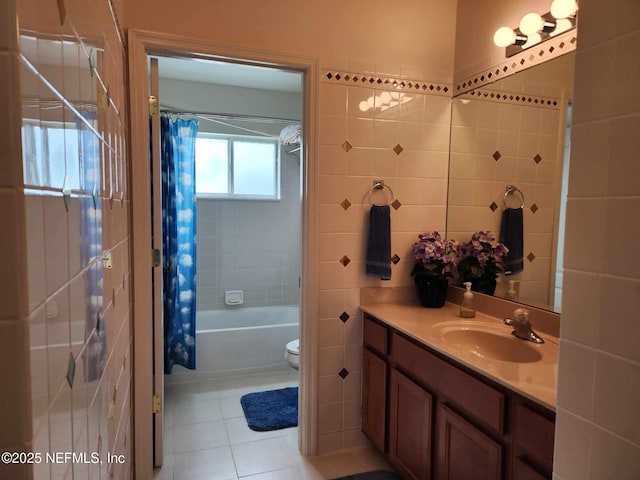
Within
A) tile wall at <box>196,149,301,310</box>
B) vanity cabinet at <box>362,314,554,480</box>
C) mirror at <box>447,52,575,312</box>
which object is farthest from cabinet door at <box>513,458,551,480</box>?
tile wall at <box>196,149,301,310</box>

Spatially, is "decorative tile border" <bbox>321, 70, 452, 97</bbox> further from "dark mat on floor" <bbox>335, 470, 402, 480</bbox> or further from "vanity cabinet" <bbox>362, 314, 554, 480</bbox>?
"dark mat on floor" <bbox>335, 470, 402, 480</bbox>

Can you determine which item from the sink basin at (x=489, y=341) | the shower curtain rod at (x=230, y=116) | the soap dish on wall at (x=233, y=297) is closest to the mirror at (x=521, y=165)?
the sink basin at (x=489, y=341)

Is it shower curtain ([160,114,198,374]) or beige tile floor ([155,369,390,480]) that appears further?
shower curtain ([160,114,198,374])

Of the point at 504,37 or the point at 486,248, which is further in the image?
the point at 486,248

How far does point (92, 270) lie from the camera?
90cm

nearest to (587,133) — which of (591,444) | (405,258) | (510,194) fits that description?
(591,444)

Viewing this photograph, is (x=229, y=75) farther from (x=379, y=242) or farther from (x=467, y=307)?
(x=467, y=307)

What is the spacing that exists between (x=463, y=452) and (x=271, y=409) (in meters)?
1.55

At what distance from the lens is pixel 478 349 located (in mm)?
1773

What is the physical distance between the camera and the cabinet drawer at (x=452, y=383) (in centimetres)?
132

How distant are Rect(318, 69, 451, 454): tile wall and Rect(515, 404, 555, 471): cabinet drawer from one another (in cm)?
108

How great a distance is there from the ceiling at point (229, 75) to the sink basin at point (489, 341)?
2.20 metres

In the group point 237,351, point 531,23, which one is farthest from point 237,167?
point 531,23

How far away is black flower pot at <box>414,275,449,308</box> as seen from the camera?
7.03ft
